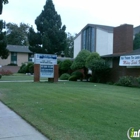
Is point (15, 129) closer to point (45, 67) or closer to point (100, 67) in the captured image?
point (45, 67)

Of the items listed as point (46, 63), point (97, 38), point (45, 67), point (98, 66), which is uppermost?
point (97, 38)

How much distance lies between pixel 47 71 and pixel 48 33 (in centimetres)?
2447

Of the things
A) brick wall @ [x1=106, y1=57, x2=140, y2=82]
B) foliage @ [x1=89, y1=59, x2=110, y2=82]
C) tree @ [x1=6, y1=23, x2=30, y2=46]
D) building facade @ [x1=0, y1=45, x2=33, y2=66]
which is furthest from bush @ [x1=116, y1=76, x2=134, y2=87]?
tree @ [x1=6, y1=23, x2=30, y2=46]

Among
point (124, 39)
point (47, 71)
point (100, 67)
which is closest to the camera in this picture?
point (47, 71)

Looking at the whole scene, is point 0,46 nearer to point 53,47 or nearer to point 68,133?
point 53,47

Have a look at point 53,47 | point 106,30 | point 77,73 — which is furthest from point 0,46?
point 106,30

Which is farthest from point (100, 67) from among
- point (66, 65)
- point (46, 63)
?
point (66, 65)

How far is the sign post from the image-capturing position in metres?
23.1

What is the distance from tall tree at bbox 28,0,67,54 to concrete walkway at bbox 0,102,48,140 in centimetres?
3896

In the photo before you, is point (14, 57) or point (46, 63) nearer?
point (46, 63)

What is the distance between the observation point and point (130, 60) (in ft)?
70.5

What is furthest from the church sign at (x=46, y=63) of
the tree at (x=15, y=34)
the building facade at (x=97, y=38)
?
the tree at (x=15, y=34)

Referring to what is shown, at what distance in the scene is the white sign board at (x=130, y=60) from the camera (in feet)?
67.8

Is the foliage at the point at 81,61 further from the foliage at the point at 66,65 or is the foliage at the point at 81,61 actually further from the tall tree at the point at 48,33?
the tall tree at the point at 48,33
